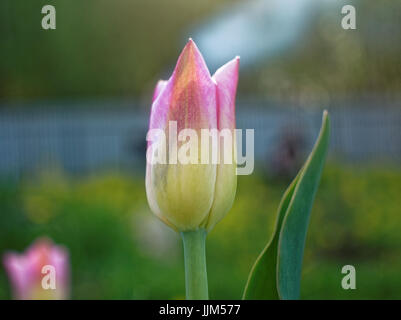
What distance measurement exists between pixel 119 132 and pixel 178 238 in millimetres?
3628

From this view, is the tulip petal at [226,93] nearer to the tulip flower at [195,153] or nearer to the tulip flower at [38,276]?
the tulip flower at [195,153]

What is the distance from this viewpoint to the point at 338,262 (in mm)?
3217

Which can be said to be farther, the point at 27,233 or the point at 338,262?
the point at 338,262

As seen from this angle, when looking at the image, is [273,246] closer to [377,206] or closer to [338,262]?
[338,262]

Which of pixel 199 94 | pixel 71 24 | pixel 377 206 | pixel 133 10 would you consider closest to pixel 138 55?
pixel 133 10

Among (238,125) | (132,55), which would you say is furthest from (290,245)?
(132,55)

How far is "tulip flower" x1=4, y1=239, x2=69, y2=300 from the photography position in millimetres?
698

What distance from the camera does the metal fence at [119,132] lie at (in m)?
5.86

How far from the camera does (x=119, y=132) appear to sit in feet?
22.2

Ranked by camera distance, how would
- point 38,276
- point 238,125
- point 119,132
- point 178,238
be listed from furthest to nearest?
1. point 119,132
2. point 238,125
3. point 178,238
4. point 38,276

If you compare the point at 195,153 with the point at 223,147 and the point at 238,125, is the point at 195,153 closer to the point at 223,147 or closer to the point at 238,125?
the point at 223,147

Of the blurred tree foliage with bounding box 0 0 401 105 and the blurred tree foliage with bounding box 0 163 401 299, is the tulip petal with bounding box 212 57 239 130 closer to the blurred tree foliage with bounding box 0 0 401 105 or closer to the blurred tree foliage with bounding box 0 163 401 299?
the blurred tree foliage with bounding box 0 163 401 299

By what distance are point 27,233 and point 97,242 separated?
1.13 feet

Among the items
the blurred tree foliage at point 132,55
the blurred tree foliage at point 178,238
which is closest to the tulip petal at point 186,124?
the blurred tree foliage at point 178,238
